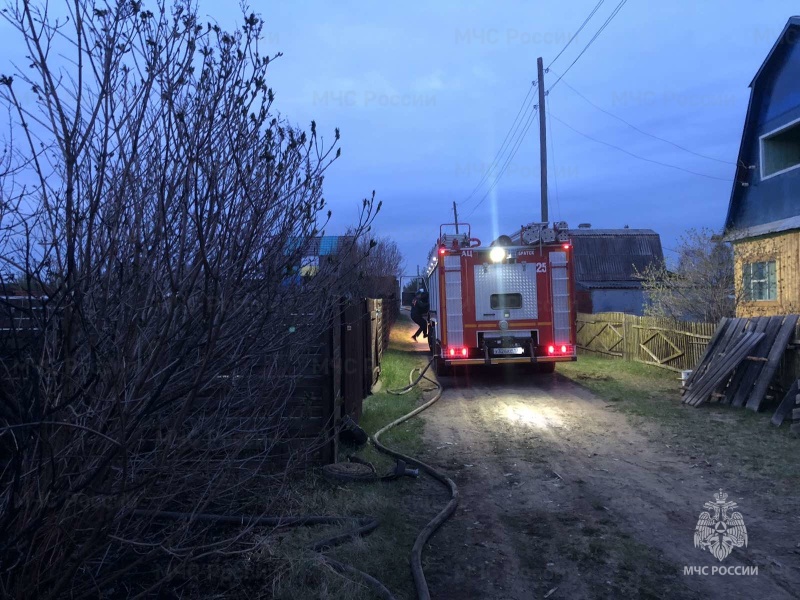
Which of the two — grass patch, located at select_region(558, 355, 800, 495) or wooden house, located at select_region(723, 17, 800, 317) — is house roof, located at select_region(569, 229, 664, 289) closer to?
wooden house, located at select_region(723, 17, 800, 317)

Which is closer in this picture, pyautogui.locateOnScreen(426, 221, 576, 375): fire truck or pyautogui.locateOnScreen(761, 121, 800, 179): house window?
pyautogui.locateOnScreen(426, 221, 576, 375): fire truck

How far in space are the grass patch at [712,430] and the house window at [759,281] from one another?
3678 millimetres

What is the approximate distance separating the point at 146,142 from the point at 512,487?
4908mm

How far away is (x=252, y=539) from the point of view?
4312 mm

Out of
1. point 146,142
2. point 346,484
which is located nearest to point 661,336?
point 346,484

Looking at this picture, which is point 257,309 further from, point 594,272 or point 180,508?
point 594,272

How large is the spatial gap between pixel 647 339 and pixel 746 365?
626cm

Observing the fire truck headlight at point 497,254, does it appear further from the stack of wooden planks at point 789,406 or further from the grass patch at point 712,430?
the stack of wooden planks at point 789,406

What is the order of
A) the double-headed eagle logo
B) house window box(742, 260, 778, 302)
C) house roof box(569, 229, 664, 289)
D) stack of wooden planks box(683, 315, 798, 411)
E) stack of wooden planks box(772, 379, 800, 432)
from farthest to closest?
house roof box(569, 229, 664, 289) < house window box(742, 260, 778, 302) < stack of wooden planks box(683, 315, 798, 411) < stack of wooden planks box(772, 379, 800, 432) < the double-headed eagle logo

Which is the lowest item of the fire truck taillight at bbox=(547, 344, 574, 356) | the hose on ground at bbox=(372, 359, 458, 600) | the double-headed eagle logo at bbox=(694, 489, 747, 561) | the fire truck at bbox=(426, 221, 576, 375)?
the double-headed eagle logo at bbox=(694, 489, 747, 561)

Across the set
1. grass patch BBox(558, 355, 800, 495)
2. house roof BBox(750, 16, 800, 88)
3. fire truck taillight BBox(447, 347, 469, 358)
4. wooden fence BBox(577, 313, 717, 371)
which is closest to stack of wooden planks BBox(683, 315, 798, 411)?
grass patch BBox(558, 355, 800, 495)

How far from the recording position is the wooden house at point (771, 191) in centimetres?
1430

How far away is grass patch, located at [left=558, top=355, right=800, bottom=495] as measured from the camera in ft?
21.6

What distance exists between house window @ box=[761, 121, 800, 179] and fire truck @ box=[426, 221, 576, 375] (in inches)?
264
